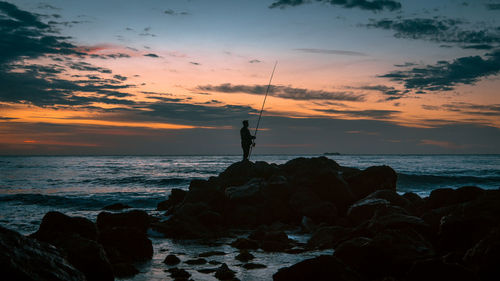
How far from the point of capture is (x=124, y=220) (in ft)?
33.8

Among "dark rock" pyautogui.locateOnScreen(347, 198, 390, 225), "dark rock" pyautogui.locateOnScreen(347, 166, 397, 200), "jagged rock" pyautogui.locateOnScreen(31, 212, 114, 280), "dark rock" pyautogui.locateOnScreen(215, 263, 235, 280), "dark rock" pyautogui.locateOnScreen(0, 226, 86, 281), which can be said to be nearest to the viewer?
"dark rock" pyautogui.locateOnScreen(0, 226, 86, 281)

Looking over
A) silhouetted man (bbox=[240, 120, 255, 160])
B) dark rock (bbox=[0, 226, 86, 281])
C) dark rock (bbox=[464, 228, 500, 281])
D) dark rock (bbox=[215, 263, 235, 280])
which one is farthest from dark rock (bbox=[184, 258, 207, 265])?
silhouetted man (bbox=[240, 120, 255, 160])

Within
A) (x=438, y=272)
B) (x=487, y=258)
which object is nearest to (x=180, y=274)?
(x=438, y=272)

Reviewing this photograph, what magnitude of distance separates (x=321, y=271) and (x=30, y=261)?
359 cm

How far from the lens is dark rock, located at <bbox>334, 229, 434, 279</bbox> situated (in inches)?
225

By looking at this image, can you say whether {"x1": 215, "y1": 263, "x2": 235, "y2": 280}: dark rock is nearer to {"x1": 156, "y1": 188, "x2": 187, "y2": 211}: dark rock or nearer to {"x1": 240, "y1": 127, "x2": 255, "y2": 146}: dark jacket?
{"x1": 156, "y1": 188, "x2": 187, "y2": 211}: dark rock

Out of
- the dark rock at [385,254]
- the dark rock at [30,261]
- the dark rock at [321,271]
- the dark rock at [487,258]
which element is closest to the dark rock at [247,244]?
the dark rock at [385,254]

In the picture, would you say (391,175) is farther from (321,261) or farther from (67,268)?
(67,268)

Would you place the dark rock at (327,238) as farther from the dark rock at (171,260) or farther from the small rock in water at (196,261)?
the dark rock at (171,260)

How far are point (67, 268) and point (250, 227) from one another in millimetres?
7680

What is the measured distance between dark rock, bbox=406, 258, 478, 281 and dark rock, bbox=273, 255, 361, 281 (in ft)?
2.56

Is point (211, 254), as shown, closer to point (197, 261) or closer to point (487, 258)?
point (197, 261)

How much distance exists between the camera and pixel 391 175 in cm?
1298

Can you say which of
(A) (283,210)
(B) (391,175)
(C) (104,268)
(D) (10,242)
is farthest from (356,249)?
(B) (391,175)
